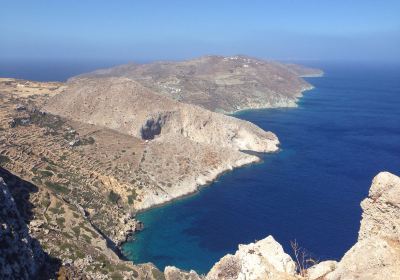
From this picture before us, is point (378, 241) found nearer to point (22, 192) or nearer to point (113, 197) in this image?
point (22, 192)

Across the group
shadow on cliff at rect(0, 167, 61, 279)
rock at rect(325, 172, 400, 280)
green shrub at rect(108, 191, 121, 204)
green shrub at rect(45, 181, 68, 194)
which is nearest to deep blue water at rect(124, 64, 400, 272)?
green shrub at rect(108, 191, 121, 204)

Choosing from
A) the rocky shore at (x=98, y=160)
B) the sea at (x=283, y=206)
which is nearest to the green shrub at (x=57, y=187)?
the rocky shore at (x=98, y=160)

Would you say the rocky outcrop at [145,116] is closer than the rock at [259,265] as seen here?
No

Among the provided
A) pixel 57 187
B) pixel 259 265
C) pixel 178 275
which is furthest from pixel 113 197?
pixel 259 265

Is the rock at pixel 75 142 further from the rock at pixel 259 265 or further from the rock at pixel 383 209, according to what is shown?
the rock at pixel 383 209

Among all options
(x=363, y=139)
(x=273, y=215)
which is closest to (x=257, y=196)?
(x=273, y=215)

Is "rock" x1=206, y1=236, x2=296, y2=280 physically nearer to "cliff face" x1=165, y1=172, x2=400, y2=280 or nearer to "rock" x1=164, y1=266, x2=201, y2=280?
"cliff face" x1=165, y1=172, x2=400, y2=280
